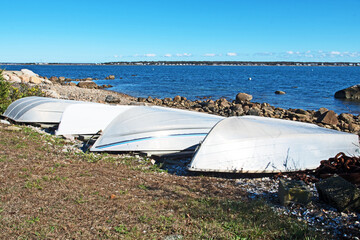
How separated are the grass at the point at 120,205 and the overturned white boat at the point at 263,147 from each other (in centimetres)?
43

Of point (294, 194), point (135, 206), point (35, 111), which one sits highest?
point (35, 111)

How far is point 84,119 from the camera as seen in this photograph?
9.66 meters

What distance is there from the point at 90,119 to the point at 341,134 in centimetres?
694

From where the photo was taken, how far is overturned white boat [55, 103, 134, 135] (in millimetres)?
9406

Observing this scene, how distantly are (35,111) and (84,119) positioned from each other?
1938mm

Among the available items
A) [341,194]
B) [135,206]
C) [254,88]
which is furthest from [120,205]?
[254,88]

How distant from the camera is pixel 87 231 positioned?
3.52 m

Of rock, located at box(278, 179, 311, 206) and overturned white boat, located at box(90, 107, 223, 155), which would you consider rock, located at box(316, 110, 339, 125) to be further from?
rock, located at box(278, 179, 311, 206)

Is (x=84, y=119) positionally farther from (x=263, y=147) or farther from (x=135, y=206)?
(x=135, y=206)

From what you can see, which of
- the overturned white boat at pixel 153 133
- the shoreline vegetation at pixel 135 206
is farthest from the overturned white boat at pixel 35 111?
the shoreline vegetation at pixel 135 206

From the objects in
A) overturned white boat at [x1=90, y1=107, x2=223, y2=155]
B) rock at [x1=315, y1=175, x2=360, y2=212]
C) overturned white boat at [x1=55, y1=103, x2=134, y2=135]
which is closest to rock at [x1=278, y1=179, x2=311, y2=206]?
rock at [x1=315, y1=175, x2=360, y2=212]

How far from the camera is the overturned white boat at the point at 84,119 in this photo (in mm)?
9406

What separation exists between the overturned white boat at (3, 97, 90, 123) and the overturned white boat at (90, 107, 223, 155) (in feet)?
10.5

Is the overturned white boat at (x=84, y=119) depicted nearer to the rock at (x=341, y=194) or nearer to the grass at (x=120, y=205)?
the grass at (x=120, y=205)
